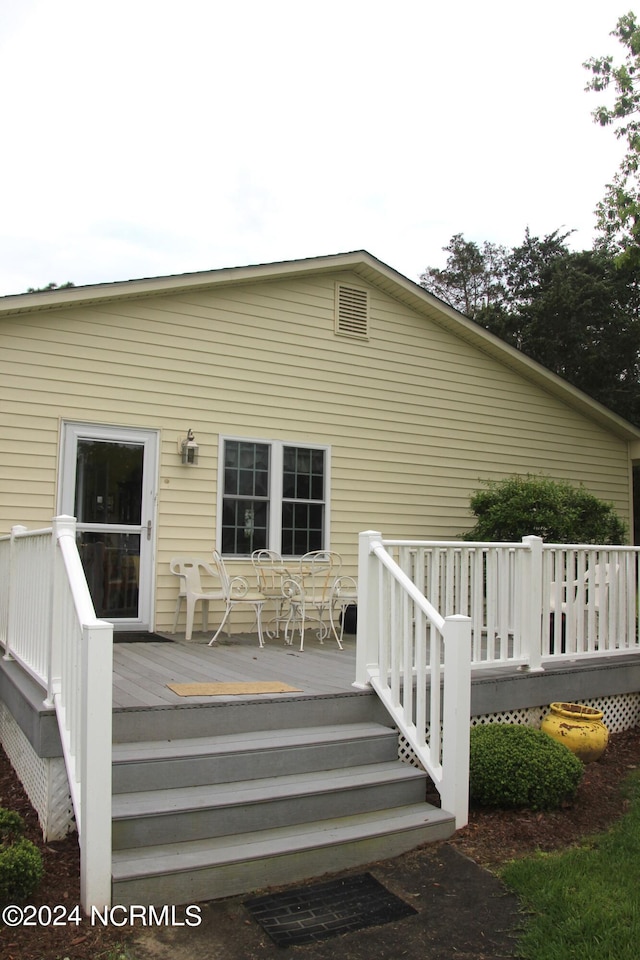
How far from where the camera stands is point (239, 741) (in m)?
3.80

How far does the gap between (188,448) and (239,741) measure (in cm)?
385

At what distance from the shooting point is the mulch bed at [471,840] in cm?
265

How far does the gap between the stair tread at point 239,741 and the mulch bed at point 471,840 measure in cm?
47

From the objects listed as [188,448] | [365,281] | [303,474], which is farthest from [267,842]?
[365,281]

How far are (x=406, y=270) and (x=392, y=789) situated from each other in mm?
26497

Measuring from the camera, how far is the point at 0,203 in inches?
789

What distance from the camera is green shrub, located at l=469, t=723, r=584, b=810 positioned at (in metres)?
3.91

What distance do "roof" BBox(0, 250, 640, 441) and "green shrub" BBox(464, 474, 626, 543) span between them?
1790 millimetres

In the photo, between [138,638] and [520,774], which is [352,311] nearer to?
[138,638]

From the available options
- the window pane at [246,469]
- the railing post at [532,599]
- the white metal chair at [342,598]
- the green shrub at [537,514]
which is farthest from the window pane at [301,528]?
the railing post at [532,599]

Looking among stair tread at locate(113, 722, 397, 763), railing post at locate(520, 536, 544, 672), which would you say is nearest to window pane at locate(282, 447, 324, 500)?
railing post at locate(520, 536, 544, 672)

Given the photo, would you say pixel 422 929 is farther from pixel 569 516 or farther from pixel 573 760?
pixel 569 516

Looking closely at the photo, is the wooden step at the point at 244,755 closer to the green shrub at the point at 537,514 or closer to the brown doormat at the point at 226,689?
the brown doormat at the point at 226,689

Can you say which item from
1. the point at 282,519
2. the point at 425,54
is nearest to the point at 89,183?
the point at 425,54
